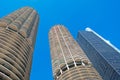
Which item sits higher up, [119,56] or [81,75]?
[119,56]

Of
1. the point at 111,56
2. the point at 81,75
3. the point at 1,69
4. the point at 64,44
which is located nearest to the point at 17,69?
the point at 1,69

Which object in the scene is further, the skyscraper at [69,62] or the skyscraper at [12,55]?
the skyscraper at [69,62]

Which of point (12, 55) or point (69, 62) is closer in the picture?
point (12, 55)

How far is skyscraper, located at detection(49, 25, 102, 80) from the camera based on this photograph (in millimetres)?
84894

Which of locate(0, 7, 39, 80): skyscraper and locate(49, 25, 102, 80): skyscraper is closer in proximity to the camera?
locate(0, 7, 39, 80): skyscraper

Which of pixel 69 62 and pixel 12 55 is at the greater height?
pixel 69 62

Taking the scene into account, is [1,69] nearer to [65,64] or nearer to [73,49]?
[65,64]

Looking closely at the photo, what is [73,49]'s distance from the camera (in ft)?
349

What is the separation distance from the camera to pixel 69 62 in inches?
3792

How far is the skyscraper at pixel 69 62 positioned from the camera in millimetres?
84894

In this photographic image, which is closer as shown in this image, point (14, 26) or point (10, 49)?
point (10, 49)

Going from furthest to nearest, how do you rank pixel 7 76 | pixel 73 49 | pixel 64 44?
1. pixel 64 44
2. pixel 73 49
3. pixel 7 76

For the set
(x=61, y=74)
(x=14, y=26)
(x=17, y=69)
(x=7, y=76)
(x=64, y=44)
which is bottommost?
(x=7, y=76)

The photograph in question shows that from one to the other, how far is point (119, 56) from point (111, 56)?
5036 millimetres
